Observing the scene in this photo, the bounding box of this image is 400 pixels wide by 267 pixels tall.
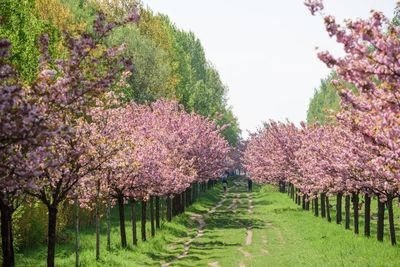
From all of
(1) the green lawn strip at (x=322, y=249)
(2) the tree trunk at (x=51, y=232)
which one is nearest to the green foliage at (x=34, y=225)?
(2) the tree trunk at (x=51, y=232)

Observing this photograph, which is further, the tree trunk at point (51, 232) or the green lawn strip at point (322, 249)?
the green lawn strip at point (322, 249)

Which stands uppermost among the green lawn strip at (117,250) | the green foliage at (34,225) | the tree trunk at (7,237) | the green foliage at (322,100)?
the green foliage at (322,100)

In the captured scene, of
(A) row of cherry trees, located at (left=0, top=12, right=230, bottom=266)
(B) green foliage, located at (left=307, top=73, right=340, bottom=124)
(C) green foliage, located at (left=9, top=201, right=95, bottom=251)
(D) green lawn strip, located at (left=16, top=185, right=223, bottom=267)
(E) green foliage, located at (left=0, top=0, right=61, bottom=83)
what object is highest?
(B) green foliage, located at (left=307, top=73, right=340, bottom=124)

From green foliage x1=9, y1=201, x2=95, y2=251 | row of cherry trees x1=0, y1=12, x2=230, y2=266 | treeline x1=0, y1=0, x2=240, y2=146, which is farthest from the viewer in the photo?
treeline x1=0, y1=0, x2=240, y2=146

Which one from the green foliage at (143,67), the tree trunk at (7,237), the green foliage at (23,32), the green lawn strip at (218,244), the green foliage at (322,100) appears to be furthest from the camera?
the green foliage at (322,100)

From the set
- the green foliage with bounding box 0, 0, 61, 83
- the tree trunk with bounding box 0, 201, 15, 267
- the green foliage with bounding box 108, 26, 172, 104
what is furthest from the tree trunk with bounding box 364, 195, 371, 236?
the green foliage with bounding box 108, 26, 172, 104

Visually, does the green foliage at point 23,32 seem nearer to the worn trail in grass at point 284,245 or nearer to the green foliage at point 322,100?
the worn trail in grass at point 284,245

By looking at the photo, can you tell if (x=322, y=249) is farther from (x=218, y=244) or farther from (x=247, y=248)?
(x=218, y=244)

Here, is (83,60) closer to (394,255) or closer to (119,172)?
(119,172)

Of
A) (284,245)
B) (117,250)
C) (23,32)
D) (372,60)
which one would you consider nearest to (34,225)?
(117,250)

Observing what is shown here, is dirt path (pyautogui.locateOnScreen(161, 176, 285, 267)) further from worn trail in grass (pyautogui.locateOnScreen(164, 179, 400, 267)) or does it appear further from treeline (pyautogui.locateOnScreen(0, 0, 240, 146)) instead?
treeline (pyautogui.locateOnScreen(0, 0, 240, 146))

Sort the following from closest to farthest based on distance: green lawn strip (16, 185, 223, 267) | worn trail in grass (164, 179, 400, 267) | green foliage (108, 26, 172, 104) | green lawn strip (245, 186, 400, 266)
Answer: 1. green lawn strip (245, 186, 400, 266)
2. worn trail in grass (164, 179, 400, 267)
3. green lawn strip (16, 185, 223, 267)
4. green foliage (108, 26, 172, 104)

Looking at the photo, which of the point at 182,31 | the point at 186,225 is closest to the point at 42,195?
the point at 186,225

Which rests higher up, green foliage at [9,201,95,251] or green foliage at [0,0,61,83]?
green foliage at [0,0,61,83]
